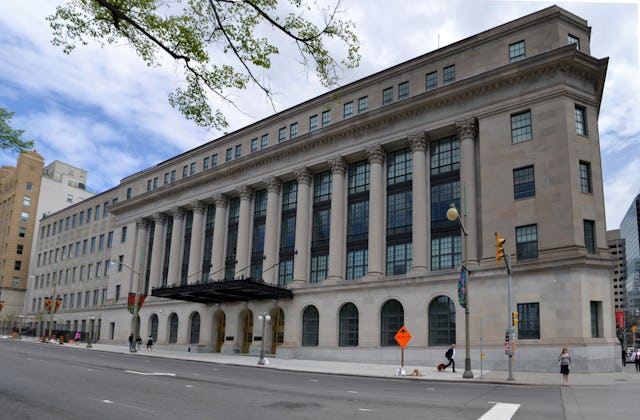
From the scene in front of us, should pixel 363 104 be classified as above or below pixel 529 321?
above

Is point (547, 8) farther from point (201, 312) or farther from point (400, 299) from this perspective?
point (201, 312)

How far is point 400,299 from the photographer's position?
41.1 metres

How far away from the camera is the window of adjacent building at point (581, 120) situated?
36750 mm

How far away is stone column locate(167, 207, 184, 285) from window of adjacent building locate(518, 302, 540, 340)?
40.2 m

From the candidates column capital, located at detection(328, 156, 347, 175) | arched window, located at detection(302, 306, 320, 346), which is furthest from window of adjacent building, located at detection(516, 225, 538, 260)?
arched window, located at detection(302, 306, 320, 346)

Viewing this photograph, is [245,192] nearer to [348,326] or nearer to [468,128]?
[348,326]

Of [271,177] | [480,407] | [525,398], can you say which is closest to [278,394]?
[480,407]

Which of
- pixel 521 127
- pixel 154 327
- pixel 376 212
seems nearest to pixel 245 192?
pixel 376 212

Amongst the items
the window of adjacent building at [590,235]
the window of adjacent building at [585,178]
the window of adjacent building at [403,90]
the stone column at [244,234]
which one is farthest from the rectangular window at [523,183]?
the stone column at [244,234]

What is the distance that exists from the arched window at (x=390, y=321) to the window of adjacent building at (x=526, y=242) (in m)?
10.1

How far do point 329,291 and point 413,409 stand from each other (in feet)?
103

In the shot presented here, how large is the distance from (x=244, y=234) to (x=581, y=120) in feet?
109

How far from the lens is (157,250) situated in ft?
221

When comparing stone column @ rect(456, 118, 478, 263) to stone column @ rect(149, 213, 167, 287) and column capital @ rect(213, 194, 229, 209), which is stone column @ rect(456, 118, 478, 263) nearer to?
column capital @ rect(213, 194, 229, 209)
